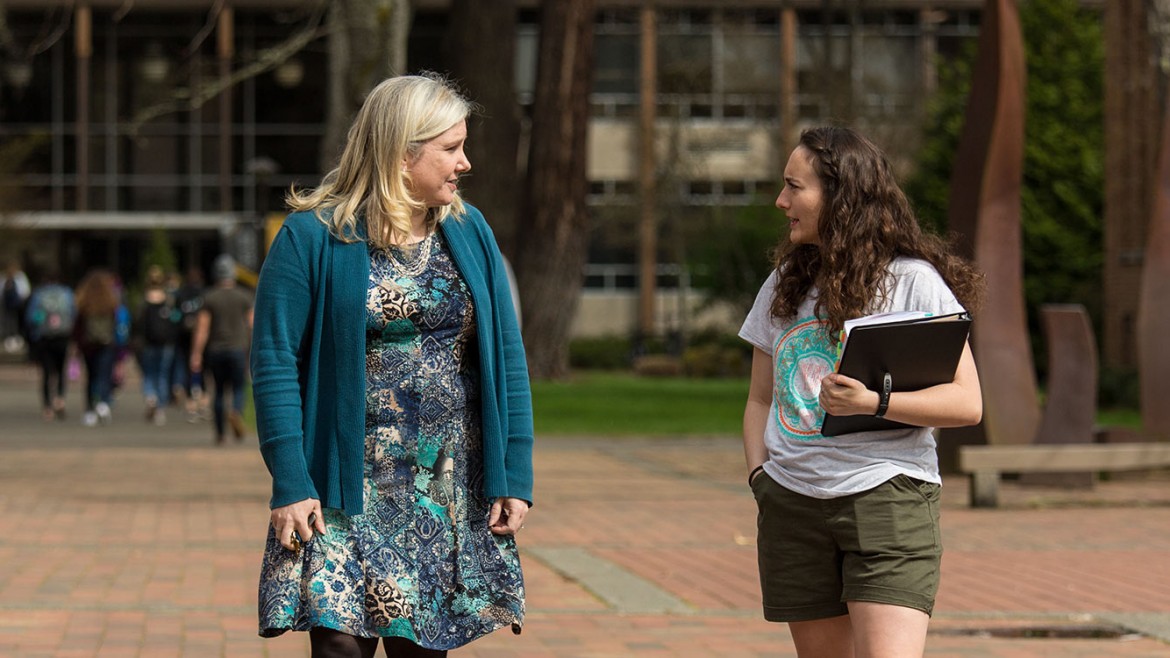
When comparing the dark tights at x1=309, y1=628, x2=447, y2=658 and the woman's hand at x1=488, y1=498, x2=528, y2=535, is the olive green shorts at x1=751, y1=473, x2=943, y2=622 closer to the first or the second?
the woman's hand at x1=488, y1=498, x2=528, y2=535

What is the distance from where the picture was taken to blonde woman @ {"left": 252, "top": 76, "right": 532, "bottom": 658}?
152 inches

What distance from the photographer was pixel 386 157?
391 cm

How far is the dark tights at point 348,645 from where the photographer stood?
12.7ft

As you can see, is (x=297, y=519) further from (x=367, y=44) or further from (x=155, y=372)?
(x=155, y=372)

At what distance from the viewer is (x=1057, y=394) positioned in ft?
Result: 42.1

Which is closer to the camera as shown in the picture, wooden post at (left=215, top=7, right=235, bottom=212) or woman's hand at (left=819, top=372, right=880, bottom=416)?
woman's hand at (left=819, top=372, right=880, bottom=416)

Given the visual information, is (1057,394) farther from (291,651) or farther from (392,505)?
(392,505)

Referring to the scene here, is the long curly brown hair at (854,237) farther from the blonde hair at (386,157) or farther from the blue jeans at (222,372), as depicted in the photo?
the blue jeans at (222,372)

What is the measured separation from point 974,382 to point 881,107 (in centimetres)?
3629

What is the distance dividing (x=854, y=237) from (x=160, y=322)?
1871cm

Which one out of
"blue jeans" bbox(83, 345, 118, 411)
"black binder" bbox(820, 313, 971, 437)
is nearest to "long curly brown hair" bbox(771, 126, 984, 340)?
"black binder" bbox(820, 313, 971, 437)

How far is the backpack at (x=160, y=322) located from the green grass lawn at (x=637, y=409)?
447 centimetres

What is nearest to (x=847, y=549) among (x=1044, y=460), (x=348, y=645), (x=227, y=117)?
→ (x=348, y=645)

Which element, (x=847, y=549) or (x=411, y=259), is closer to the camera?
(x=847, y=549)
